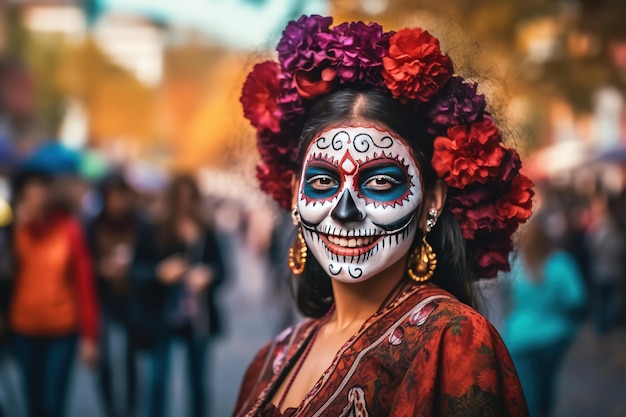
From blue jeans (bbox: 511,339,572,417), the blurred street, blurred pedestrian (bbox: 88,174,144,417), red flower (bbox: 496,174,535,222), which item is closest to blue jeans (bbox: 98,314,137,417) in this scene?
blurred pedestrian (bbox: 88,174,144,417)

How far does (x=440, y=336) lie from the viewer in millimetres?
2875

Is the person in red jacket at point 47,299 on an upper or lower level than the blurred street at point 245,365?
upper

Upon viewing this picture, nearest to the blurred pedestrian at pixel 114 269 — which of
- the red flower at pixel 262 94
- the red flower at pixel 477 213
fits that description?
the red flower at pixel 262 94

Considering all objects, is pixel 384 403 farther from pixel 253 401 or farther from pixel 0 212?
pixel 0 212

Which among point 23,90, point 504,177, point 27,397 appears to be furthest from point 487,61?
point 23,90

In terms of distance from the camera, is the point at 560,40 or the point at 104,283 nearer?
the point at 104,283

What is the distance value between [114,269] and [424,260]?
556 cm

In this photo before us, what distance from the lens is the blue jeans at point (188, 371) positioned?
303 inches

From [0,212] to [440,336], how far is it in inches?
253

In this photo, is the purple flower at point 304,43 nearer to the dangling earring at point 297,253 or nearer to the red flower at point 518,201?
the dangling earring at point 297,253

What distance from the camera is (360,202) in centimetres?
315

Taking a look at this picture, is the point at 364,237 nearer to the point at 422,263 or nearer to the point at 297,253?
the point at 422,263

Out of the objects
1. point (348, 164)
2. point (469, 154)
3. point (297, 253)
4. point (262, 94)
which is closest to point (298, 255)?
point (297, 253)

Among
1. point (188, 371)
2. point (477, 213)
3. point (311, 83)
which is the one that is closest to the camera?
point (477, 213)
